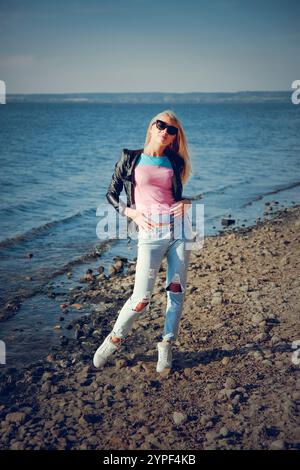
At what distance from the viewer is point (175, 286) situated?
196 inches

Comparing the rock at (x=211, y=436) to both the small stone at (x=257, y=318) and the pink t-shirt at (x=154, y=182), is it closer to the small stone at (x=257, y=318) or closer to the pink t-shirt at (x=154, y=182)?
the pink t-shirt at (x=154, y=182)

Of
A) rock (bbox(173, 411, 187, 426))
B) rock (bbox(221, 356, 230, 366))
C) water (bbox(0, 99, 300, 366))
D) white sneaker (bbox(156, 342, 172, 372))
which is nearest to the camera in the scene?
rock (bbox(173, 411, 187, 426))

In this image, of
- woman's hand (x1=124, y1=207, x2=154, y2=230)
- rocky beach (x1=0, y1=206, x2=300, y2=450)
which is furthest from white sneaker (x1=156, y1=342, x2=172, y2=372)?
woman's hand (x1=124, y1=207, x2=154, y2=230)

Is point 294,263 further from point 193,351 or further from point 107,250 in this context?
point 107,250

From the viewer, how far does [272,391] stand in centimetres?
489

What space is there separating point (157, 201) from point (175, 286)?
1034 mm

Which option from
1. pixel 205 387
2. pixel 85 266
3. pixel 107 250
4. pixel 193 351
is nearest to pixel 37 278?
pixel 85 266

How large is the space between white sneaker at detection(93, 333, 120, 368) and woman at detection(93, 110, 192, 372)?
1.88 ft

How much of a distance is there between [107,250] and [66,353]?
647 cm

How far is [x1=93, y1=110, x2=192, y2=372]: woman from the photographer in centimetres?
479

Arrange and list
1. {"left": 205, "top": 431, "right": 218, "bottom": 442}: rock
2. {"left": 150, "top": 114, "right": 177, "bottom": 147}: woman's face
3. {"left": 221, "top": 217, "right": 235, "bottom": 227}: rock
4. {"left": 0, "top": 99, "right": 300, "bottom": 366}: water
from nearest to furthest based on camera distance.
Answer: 1. {"left": 205, "top": 431, "right": 218, "bottom": 442}: rock
2. {"left": 150, "top": 114, "right": 177, "bottom": 147}: woman's face
3. {"left": 0, "top": 99, "right": 300, "bottom": 366}: water
4. {"left": 221, "top": 217, "right": 235, "bottom": 227}: rock

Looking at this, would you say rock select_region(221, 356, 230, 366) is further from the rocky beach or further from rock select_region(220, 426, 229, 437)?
rock select_region(220, 426, 229, 437)

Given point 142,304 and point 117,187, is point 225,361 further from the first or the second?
point 117,187
